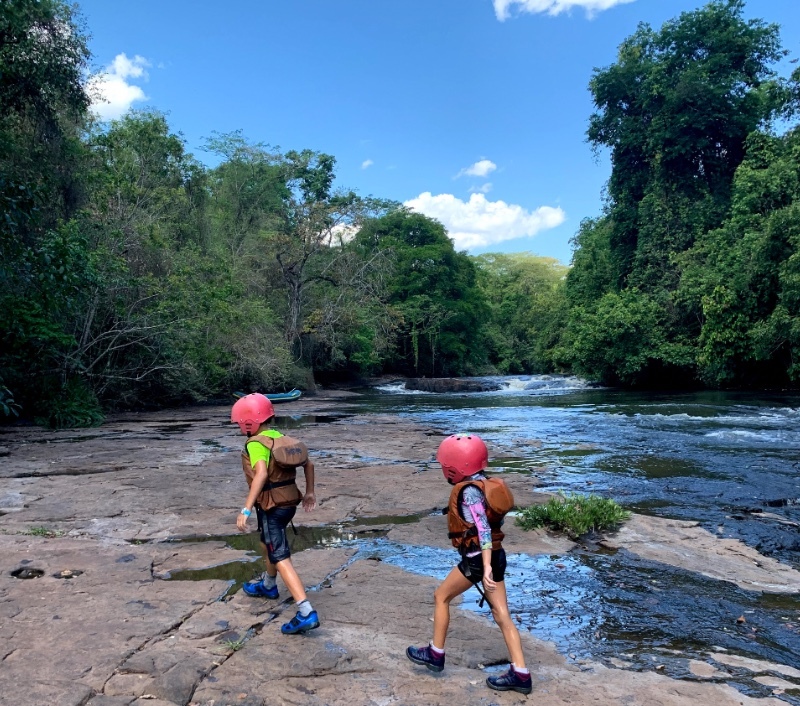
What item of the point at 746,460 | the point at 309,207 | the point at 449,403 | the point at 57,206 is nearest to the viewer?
the point at 746,460

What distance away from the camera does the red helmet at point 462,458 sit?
3230 millimetres

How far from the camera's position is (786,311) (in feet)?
72.7

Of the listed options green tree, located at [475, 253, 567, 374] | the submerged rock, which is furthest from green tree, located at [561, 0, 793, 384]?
green tree, located at [475, 253, 567, 374]

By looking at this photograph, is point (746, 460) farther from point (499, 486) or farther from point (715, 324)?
point (715, 324)

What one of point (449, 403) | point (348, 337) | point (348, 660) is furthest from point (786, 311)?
point (348, 660)

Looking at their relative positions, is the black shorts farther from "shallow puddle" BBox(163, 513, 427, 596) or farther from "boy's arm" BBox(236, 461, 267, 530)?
"shallow puddle" BBox(163, 513, 427, 596)

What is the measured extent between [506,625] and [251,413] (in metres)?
2.08

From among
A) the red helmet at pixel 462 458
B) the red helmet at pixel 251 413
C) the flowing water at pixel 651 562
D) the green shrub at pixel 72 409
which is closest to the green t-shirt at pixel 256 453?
the red helmet at pixel 251 413

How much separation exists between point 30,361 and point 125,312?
3.06 m

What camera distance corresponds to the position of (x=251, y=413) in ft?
13.2

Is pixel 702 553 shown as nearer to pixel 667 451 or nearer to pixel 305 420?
pixel 667 451

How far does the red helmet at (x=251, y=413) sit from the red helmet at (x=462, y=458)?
1.39m

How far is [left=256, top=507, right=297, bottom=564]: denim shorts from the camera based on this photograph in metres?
3.85

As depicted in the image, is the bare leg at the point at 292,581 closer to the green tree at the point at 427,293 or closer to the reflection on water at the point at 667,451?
the reflection on water at the point at 667,451
